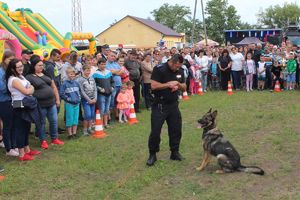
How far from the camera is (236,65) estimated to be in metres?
15.6

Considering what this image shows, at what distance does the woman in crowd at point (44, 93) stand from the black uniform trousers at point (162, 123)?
2.36m

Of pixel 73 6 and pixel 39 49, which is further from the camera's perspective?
pixel 73 6

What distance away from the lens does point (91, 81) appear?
28.2 feet

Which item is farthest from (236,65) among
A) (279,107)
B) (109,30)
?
(109,30)

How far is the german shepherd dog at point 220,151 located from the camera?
229 inches

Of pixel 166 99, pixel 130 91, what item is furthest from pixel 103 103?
pixel 166 99

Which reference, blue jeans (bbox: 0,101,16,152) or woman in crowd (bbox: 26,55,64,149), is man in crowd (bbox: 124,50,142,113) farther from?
blue jeans (bbox: 0,101,16,152)

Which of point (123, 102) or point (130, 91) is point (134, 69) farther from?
point (123, 102)

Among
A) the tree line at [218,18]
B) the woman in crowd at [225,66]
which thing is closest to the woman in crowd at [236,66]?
the woman in crowd at [225,66]

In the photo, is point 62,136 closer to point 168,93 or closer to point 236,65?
point 168,93

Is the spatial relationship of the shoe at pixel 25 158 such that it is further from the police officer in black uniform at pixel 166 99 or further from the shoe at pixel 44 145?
the police officer in black uniform at pixel 166 99

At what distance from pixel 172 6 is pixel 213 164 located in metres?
82.4

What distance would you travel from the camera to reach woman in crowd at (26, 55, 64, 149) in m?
7.33

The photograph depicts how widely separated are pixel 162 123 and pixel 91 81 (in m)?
2.79
